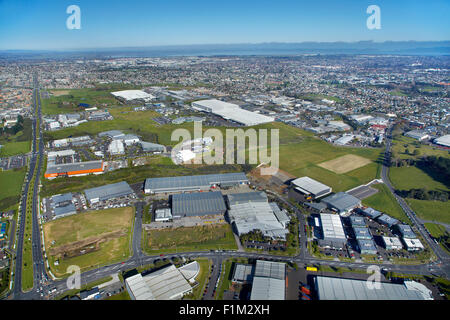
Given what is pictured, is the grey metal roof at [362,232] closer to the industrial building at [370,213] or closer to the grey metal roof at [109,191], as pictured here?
the industrial building at [370,213]

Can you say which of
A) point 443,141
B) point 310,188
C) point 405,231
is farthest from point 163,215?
point 443,141

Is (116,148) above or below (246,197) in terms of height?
above

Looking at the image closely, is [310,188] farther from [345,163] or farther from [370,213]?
[345,163]

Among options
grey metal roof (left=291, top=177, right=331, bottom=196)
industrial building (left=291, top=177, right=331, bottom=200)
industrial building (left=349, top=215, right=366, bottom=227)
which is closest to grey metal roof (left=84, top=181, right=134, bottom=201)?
industrial building (left=291, top=177, right=331, bottom=200)

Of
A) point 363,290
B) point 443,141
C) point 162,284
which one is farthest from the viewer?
point 443,141

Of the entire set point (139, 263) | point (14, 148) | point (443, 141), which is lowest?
point (139, 263)

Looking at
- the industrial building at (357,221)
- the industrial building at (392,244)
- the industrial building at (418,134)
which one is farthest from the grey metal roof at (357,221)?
the industrial building at (418,134)

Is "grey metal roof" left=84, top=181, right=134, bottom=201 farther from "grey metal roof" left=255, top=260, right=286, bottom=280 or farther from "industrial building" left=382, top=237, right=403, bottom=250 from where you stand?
"industrial building" left=382, top=237, right=403, bottom=250

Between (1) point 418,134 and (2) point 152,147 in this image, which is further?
(1) point 418,134
